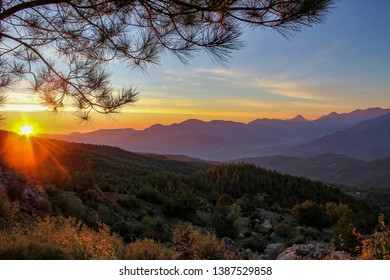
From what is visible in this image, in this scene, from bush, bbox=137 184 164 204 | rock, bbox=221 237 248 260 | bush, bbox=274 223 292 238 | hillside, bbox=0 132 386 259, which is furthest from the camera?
bush, bbox=137 184 164 204

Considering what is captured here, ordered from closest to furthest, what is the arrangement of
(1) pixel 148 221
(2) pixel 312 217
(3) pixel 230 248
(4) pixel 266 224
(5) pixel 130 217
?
(3) pixel 230 248 < (1) pixel 148 221 < (5) pixel 130 217 < (4) pixel 266 224 < (2) pixel 312 217

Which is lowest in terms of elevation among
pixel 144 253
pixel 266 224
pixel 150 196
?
pixel 266 224

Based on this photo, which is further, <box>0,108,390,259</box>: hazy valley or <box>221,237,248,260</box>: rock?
<box>221,237,248,260</box>: rock

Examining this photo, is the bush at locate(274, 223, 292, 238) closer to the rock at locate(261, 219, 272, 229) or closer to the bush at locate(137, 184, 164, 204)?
the rock at locate(261, 219, 272, 229)

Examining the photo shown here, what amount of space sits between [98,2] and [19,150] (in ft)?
40.7

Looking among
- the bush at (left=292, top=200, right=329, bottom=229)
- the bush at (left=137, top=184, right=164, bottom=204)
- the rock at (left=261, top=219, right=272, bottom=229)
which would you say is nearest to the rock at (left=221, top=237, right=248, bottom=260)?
the rock at (left=261, top=219, right=272, bottom=229)

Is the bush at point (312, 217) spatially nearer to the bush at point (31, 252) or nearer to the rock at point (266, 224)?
the rock at point (266, 224)

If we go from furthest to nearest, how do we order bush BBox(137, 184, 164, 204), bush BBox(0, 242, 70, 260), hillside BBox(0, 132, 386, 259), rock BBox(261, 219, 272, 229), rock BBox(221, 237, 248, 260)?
bush BBox(137, 184, 164, 204) → rock BBox(261, 219, 272, 229) → rock BBox(221, 237, 248, 260) → hillside BBox(0, 132, 386, 259) → bush BBox(0, 242, 70, 260)

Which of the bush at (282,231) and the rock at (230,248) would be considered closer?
the rock at (230,248)

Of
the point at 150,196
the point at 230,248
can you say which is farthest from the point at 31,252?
the point at 150,196

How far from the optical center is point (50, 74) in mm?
7016

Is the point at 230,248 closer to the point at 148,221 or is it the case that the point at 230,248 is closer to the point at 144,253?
the point at 144,253

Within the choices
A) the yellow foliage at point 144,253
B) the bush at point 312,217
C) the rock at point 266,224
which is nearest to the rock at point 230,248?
the yellow foliage at point 144,253
